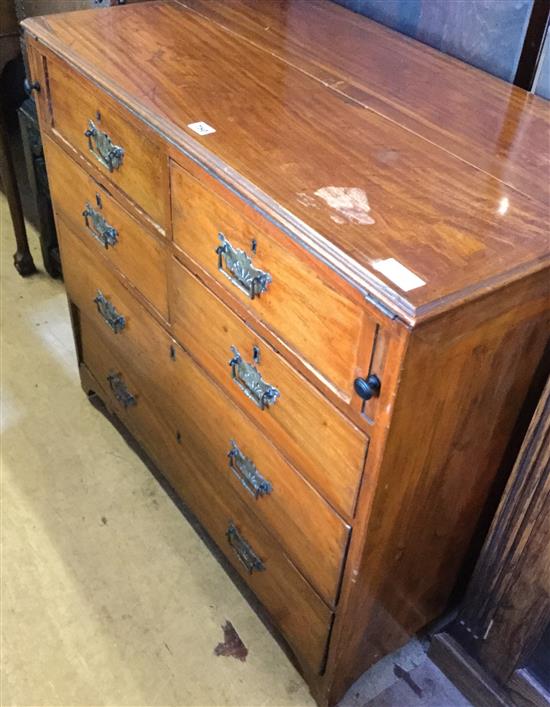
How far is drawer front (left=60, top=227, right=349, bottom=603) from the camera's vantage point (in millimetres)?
1066

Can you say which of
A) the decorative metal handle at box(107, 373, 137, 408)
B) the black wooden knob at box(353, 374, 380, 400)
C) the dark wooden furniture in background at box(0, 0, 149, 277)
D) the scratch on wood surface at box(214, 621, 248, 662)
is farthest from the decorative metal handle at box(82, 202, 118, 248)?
the scratch on wood surface at box(214, 621, 248, 662)

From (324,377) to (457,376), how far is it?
16 cm

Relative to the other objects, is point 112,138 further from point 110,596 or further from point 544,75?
point 110,596

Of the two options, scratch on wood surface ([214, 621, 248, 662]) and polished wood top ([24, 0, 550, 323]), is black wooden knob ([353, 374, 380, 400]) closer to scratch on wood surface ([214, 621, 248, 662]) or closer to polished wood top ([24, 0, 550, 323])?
polished wood top ([24, 0, 550, 323])

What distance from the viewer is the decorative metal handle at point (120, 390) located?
158 cm

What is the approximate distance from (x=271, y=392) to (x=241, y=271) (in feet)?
0.57

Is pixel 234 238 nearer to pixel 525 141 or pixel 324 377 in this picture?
pixel 324 377

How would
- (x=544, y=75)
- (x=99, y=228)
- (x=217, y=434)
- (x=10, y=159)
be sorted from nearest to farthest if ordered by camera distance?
(x=544, y=75) → (x=217, y=434) → (x=99, y=228) → (x=10, y=159)

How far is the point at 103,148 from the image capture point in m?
1.19

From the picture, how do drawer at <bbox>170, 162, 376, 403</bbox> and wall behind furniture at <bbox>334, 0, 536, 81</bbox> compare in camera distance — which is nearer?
drawer at <bbox>170, 162, 376, 403</bbox>

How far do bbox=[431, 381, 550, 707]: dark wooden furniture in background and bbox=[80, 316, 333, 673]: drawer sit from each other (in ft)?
0.89

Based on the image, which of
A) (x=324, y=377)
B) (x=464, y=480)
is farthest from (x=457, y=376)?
(x=464, y=480)

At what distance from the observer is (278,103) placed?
42.1 inches

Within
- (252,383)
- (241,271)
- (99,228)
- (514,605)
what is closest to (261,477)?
(252,383)
